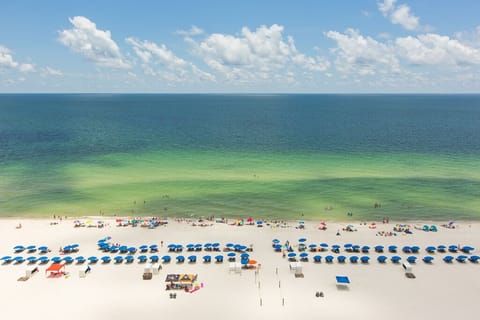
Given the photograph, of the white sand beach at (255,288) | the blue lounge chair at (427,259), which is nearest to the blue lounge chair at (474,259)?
the white sand beach at (255,288)

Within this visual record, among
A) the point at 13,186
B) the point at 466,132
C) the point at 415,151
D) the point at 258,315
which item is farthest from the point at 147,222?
the point at 466,132

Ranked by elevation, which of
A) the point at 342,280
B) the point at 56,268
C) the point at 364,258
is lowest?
the point at 56,268

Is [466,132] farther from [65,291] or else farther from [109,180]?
[65,291]

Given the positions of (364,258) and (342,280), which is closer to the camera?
(342,280)

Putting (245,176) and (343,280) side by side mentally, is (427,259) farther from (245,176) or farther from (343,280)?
(245,176)

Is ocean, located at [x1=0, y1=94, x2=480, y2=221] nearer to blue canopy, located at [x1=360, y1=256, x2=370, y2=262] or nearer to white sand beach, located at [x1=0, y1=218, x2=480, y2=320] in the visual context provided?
white sand beach, located at [x1=0, y1=218, x2=480, y2=320]

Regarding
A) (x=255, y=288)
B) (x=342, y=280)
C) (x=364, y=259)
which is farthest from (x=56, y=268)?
(x=364, y=259)

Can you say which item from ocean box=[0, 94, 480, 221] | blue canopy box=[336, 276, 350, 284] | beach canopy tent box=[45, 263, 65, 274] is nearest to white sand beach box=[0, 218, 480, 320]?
blue canopy box=[336, 276, 350, 284]

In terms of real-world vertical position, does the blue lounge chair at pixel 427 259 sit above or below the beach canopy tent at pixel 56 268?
above

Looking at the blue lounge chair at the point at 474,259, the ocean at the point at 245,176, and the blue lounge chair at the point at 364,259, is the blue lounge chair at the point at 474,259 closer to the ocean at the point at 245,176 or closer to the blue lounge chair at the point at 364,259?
the blue lounge chair at the point at 364,259
